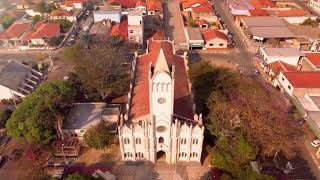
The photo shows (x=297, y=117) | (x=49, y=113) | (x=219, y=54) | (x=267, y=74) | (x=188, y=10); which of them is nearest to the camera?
(x=49, y=113)

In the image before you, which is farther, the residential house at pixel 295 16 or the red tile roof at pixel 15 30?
the residential house at pixel 295 16

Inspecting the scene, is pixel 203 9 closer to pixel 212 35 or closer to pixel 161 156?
pixel 212 35

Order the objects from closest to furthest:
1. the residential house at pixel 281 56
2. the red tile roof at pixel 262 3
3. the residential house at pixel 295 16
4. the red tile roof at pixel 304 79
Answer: the red tile roof at pixel 304 79
the residential house at pixel 281 56
the residential house at pixel 295 16
the red tile roof at pixel 262 3

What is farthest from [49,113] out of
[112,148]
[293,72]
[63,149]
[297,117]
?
[293,72]

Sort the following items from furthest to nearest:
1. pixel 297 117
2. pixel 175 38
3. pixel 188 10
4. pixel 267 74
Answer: pixel 188 10
pixel 175 38
pixel 267 74
pixel 297 117

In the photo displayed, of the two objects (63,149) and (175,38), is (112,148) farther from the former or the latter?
(175,38)

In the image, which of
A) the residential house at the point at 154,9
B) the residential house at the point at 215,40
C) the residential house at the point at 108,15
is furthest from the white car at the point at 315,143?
the residential house at the point at 154,9

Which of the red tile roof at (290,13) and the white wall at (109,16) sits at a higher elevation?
the white wall at (109,16)

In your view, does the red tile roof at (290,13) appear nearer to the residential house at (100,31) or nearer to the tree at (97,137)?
the residential house at (100,31)
